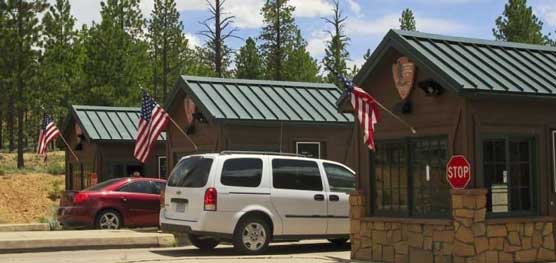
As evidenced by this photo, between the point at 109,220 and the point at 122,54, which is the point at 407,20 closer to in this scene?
the point at 122,54

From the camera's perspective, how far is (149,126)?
69.2 feet

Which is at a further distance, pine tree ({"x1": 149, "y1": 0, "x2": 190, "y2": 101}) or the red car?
pine tree ({"x1": 149, "y1": 0, "x2": 190, "y2": 101})

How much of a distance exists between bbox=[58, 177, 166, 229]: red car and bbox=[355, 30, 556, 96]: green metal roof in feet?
28.2

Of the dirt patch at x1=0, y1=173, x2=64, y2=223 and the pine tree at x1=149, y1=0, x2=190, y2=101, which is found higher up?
the pine tree at x1=149, y1=0, x2=190, y2=101

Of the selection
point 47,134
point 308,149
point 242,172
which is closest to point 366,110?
point 242,172

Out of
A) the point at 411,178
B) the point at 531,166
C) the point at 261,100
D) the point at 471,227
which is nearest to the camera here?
the point at 471,227

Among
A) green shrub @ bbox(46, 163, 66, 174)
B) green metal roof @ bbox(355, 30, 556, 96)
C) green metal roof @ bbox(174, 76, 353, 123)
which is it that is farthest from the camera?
green shrub @ bbox(46, 163, 66, 174)

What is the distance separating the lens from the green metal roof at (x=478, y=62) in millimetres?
12312

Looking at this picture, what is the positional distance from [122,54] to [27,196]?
37.3 feet

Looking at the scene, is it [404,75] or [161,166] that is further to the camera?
[161,166]

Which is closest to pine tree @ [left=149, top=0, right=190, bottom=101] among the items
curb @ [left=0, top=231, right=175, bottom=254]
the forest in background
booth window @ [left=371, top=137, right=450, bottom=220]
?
the forest in background

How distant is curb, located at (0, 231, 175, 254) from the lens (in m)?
16.5

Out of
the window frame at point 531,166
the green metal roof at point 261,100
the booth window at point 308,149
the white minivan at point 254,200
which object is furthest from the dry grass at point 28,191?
the window frame at point 531,166

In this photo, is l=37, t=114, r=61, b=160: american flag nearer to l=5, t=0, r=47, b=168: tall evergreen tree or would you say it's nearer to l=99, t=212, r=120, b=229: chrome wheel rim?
l=99, t=212, r=120, b=229: chrome wheel rim
